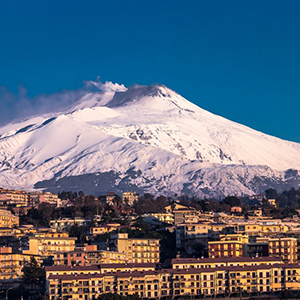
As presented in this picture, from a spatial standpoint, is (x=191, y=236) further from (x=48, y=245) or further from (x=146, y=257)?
(x=48, y=245)

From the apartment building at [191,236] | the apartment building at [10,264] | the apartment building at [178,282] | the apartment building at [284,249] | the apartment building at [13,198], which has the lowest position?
the apartment building at [178,282]

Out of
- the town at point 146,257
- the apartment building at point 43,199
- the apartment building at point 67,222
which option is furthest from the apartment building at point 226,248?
the apartment building at point 43,199

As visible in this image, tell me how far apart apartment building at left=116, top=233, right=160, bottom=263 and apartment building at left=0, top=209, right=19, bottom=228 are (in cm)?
2530

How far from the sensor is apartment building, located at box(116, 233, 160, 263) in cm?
8788

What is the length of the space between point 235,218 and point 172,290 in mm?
47617

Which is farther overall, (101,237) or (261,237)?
(101,237)

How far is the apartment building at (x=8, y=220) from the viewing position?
112m

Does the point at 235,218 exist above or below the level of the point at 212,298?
above

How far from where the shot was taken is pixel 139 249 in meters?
88.4

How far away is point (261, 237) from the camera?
296 ft

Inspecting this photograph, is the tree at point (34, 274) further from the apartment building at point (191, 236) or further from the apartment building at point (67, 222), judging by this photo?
the apartment building at point (67, 222)

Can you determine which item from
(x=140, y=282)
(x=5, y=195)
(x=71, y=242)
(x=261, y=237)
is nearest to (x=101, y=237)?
(x=71, y=242)

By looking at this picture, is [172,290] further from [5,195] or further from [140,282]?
[5,195]

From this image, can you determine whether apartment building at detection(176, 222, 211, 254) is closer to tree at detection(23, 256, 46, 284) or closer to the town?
the town
